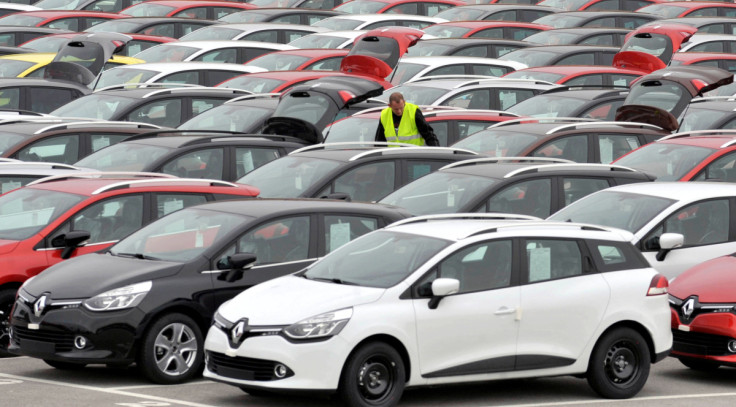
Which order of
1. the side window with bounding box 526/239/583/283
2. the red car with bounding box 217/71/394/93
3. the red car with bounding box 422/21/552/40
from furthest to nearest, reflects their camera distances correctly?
the red car with bounding box 422/21/552/40, the red car with bounding box 217/71/394/93, the side window with bounding box 526/239/583/283

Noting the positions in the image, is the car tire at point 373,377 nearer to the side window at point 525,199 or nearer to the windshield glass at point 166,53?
the side window at point 525,199

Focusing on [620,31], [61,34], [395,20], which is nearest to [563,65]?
[620,31]

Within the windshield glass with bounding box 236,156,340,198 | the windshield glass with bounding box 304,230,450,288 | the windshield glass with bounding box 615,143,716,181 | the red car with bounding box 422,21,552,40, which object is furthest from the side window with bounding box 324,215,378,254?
the red car with bounding box 422,21,552,40

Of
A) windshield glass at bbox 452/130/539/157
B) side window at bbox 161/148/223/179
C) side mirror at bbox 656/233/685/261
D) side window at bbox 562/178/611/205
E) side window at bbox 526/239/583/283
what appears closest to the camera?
side window at bbox 526/239/583/283

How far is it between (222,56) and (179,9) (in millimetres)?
6275

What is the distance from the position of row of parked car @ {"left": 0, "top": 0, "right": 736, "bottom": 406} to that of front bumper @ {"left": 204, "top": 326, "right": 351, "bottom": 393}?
15 mm

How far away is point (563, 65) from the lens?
79.9 feet

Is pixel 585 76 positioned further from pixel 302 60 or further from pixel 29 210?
pixel 29 210

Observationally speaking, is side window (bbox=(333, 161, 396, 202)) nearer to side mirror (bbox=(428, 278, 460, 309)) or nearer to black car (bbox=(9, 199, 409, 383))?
black car (bbox=(9, 199, 409, 383))

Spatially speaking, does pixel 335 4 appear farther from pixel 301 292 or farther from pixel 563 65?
pixel 301 292

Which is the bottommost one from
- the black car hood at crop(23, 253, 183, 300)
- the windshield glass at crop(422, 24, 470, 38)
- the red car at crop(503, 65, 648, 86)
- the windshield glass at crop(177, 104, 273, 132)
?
the black car hood at crop(23, 253, 183, 300)

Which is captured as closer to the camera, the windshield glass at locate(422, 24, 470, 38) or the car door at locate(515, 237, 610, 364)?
the car door at locate(515, 237, 610, 364)

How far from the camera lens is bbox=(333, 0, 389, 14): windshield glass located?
109 feet

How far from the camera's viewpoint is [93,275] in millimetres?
11930
